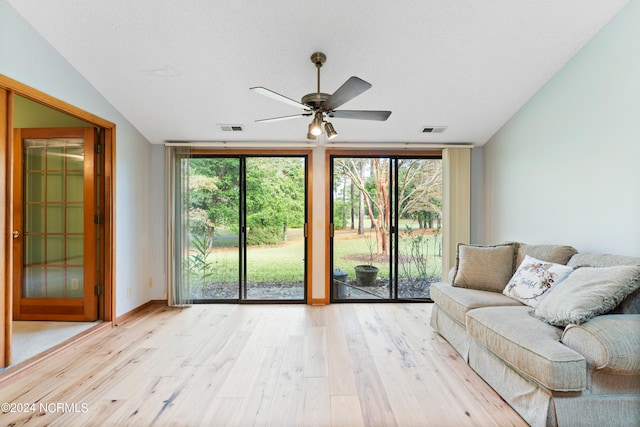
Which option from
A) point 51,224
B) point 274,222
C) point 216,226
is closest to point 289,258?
point 274,222

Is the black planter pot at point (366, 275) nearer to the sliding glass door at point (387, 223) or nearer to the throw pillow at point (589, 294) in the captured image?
the sliding glass door at point (387, 223)

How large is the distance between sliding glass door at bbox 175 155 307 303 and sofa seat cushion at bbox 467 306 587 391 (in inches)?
95.3

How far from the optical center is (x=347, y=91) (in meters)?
1.90

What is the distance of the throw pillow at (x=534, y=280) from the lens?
224 centimetres

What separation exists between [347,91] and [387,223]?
247 centimetres

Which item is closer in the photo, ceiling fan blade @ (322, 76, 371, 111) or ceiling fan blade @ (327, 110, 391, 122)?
ceiling fan blade @ (322, 76, 371, 111)

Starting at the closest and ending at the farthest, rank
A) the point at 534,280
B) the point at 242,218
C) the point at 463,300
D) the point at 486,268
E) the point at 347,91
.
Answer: the point at 347,91 < the point at 534,280 < the point at 463,300 < the point at 486,268 < the point at 242,218

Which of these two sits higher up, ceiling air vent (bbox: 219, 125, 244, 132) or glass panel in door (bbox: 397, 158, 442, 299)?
ceiling air vent (bbox: 219, 125, 244, 132)

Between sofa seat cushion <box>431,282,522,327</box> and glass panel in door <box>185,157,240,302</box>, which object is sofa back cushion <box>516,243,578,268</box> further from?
glass panel in door <box>185,157,240,302</box>

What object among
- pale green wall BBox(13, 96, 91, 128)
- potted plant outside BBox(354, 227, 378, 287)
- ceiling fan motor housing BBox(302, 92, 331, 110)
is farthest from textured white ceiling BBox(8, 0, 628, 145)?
potted plant outside BBox(354, 227, 378, 287)

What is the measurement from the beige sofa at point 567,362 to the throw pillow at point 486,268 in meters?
0.60

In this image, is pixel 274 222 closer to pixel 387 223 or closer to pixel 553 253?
pixel 387 223

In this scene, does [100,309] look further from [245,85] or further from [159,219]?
[245,85]

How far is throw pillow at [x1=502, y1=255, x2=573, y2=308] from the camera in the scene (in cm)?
224
